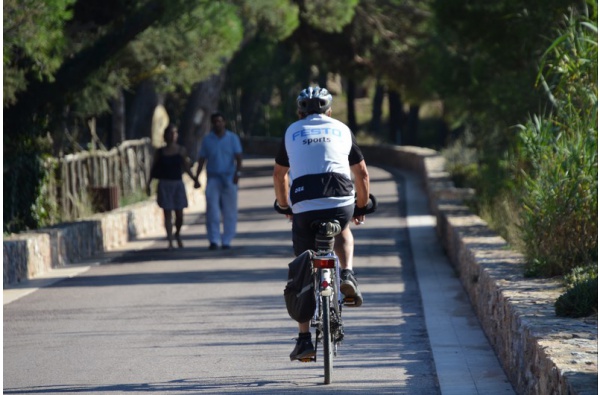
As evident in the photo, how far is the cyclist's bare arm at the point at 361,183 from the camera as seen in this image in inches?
366

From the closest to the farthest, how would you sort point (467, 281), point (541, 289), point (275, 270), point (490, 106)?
point (541, 289)
point (467, 281)
point (275, 270)
point (490, 106)

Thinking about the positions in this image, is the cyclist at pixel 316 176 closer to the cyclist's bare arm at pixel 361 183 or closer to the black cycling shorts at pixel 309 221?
the black cycling shorts at pixel 309 221

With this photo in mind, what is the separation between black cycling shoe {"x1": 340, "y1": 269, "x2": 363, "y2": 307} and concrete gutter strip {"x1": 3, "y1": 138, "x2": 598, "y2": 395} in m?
1.03

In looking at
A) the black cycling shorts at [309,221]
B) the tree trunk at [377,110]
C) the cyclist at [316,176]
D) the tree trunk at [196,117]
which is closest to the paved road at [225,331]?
the cyclist at [316,176]

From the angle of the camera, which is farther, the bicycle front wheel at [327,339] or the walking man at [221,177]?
the walking man at [221,177]

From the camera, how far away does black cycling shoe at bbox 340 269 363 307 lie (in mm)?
9102

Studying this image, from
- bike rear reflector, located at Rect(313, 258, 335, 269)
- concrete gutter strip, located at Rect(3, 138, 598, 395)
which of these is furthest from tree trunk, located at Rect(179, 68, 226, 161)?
bike rear reflector, located at Rect(313, 258, 335, 269)

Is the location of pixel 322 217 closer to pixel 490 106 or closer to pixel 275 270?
pixel 275 270

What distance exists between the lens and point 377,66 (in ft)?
131

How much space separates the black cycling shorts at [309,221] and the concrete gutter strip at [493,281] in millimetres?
1264

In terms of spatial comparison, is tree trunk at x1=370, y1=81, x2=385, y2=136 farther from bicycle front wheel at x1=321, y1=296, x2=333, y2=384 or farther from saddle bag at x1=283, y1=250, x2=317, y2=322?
bicycle front wheel at x1=321, y1=296, x2=333, y2=384

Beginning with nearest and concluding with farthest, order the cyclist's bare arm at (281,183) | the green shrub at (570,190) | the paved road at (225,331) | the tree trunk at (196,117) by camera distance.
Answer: the paved road at (225,331) < the cyclist's bare arm at (281,183) < the green shrub at (570,190) < the tree trunk at (196,117)

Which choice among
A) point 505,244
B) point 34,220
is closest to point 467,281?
point 505,244

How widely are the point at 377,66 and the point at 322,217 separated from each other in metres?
31.3
